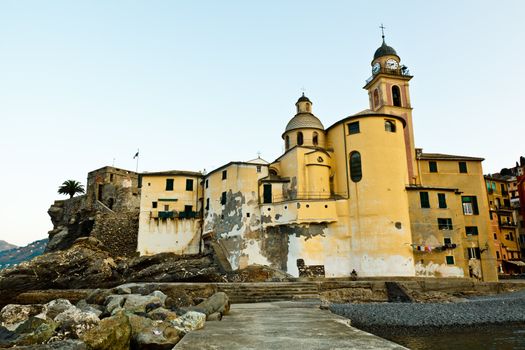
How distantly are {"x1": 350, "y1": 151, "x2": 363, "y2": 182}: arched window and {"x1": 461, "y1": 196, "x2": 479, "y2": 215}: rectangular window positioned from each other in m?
12.5

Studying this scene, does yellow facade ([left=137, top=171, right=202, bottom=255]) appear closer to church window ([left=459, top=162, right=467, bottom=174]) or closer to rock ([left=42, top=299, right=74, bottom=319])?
rock ([left=42, top=299, right=74, bottom=319])

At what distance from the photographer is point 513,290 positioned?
32.5 meters

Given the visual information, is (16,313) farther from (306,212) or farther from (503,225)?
(503,225)

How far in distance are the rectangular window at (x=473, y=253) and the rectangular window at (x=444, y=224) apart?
472 cm

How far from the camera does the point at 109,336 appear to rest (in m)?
8.60

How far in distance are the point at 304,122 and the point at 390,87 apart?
11.9 m

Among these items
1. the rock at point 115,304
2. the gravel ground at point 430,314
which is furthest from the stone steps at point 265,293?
the rock at point 115,304

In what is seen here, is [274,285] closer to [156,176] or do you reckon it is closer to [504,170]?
[156,176]

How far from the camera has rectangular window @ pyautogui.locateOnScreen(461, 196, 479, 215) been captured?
39875 millimetres

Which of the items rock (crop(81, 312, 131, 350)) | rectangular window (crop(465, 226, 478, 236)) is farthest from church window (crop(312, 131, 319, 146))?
rock (crop(81, 312, 131, 350))

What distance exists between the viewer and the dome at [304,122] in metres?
41.9

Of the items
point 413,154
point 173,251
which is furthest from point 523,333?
point 173,251

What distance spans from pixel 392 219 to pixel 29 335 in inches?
1211

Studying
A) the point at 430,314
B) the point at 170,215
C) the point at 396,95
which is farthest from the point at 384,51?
the point at 430,314
